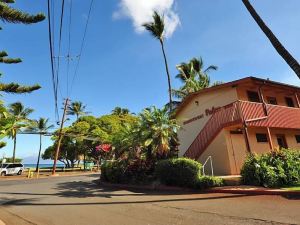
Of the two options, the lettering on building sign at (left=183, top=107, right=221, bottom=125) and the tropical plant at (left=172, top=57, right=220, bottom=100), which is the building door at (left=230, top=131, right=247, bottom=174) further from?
the tropical plant at (left=172, top=57, right=220, bottom=100)

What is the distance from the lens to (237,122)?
16.3m

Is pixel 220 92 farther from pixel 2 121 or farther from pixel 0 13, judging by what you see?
pixel 2 121

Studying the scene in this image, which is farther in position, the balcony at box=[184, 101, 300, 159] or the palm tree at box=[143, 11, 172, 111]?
the palm tree at box=[143, 11, 172, 111]

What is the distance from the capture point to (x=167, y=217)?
27.0 ft

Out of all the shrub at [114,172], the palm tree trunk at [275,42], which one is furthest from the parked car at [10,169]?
the palm tree trunk at [275,42]

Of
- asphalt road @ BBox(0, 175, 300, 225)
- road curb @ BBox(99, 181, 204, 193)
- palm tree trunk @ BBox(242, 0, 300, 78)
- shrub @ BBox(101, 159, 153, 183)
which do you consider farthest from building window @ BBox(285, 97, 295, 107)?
asphalt road @ BBox(0, 175, 300, 225)

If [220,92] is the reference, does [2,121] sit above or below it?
below

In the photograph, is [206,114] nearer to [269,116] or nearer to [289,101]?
[269,116]

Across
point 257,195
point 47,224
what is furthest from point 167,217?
point 257,195

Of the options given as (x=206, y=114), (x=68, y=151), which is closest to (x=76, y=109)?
(x=68, y=151)

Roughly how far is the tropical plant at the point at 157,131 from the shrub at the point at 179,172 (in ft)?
4.89

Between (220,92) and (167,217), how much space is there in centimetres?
1335

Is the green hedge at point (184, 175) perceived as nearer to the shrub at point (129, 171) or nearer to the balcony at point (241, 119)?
the shrub at point (129, 171)

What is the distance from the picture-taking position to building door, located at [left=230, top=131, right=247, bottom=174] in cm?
1766
